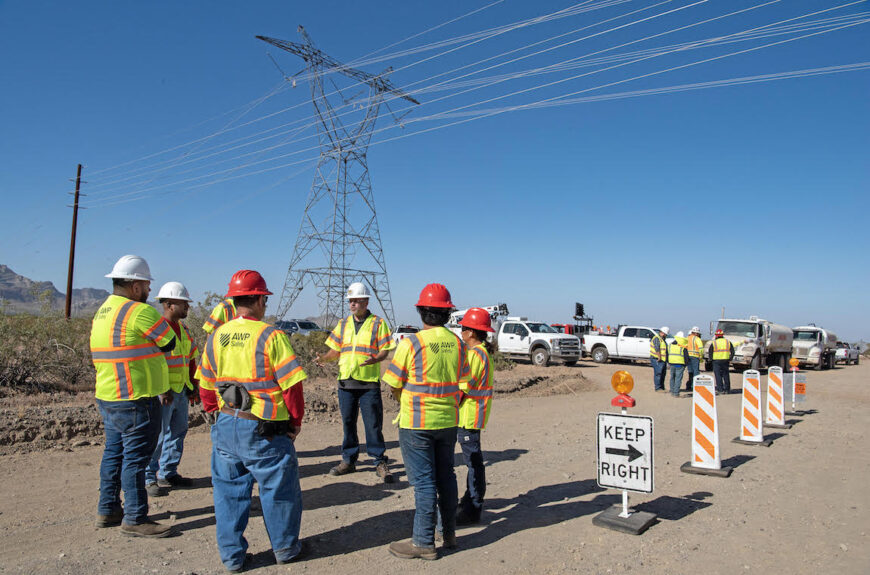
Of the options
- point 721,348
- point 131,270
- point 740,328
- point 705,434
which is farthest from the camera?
point 740,328

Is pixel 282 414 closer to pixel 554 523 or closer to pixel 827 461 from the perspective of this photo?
pixel 554 523

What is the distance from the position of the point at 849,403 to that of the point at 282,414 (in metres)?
16.7

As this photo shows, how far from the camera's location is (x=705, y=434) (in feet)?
23.5

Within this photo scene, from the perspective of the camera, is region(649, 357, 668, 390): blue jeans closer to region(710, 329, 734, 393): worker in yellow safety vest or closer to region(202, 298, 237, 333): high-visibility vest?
region(710, 329, 734, 393): worker in yellow safety vest

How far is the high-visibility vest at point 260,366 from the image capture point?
3.97m

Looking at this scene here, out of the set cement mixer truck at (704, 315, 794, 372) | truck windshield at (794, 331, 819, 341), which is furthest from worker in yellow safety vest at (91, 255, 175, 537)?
truck windshield at (794, 331, 819, 341)

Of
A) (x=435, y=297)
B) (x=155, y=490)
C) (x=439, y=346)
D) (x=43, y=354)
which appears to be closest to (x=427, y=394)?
(x=439, y=346)

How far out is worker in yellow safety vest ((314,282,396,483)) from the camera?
6.46m

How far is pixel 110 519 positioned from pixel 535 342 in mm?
20514

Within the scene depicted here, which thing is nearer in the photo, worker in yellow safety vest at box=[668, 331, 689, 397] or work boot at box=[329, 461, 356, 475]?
work boot at box=[329, 461, 356, 475]

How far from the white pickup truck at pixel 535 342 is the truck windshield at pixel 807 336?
13869 millimetres

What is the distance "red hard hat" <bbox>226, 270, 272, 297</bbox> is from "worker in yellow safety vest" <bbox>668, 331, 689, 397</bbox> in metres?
13.8

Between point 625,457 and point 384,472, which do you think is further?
point 384,472

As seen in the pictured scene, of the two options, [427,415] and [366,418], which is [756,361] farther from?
[427,415]
